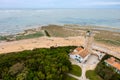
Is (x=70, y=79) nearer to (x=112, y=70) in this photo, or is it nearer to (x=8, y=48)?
(x=112, y=70)

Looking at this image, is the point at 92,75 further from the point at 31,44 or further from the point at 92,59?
the point at 31,44

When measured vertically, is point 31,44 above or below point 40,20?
above

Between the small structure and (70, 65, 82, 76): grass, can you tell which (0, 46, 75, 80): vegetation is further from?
the small structure

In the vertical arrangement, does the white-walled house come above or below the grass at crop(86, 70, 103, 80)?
above

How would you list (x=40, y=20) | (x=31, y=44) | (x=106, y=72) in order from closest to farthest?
(x=106, y=72) < (x=31, y=44) < (x=40, y=20)

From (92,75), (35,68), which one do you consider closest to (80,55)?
(92,75)

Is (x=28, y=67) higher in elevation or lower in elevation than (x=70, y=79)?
higher

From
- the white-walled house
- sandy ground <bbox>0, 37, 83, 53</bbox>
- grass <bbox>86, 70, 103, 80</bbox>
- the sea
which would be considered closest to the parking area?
the white-walled house

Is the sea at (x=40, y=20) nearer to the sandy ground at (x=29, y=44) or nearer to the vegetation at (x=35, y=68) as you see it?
the sandy ground at (x=29, y=44)

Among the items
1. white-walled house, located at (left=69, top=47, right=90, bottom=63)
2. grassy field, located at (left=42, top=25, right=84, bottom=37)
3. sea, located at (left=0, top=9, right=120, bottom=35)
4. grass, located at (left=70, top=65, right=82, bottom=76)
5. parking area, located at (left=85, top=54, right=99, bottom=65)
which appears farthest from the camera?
sea, located at (left=0, top=9, right=120, bottom=35)

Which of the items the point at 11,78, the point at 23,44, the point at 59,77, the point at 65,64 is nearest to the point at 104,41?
the point at 23,44

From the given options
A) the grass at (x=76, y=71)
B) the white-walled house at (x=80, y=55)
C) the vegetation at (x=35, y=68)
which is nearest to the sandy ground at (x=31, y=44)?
the white-walled house at (x=80, y=55)
